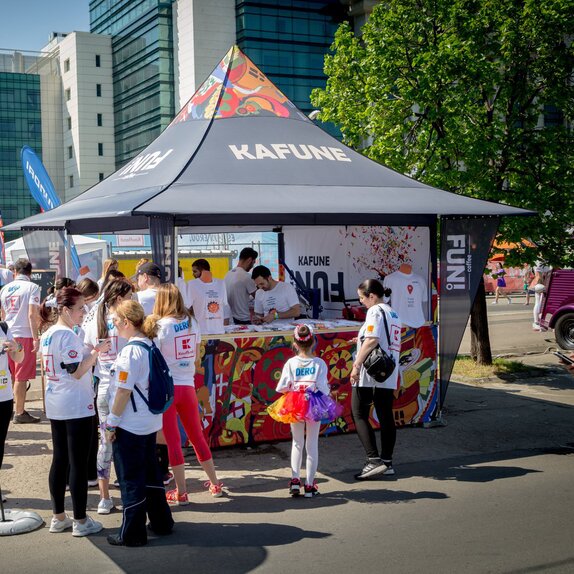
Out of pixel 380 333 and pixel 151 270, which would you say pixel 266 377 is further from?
pixel 151 270

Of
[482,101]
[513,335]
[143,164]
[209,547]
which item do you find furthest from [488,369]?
[209,547]

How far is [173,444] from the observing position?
20.6 feet

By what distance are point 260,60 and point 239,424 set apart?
162ft

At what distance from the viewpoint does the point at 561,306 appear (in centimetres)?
1620

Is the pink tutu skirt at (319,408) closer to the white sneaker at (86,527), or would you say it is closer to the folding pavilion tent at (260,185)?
the white sneaker at (86,527)

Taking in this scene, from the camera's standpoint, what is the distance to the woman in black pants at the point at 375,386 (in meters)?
7.18

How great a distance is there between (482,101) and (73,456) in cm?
942

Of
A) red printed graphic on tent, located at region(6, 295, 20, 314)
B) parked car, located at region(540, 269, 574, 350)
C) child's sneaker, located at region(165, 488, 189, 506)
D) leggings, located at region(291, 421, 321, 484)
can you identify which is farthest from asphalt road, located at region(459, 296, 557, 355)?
red printed graphic on tent, located at region(6, 295, 20, 314)

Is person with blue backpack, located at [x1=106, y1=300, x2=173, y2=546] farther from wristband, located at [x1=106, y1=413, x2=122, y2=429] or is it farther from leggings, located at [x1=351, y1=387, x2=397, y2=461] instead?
leggings, located at [x1=351, y1=387, x2=397, y2=461]

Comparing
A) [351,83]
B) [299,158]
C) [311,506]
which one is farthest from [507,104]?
[311,506]

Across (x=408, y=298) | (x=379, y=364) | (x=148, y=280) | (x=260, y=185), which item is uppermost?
(x=260, y=185)

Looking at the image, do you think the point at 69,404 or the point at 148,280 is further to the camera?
the point at 148,280

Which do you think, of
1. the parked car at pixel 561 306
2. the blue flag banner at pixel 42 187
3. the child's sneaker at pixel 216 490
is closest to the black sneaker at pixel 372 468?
the child's sneaker at pixel 216 490

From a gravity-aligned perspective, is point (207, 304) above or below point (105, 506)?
above
